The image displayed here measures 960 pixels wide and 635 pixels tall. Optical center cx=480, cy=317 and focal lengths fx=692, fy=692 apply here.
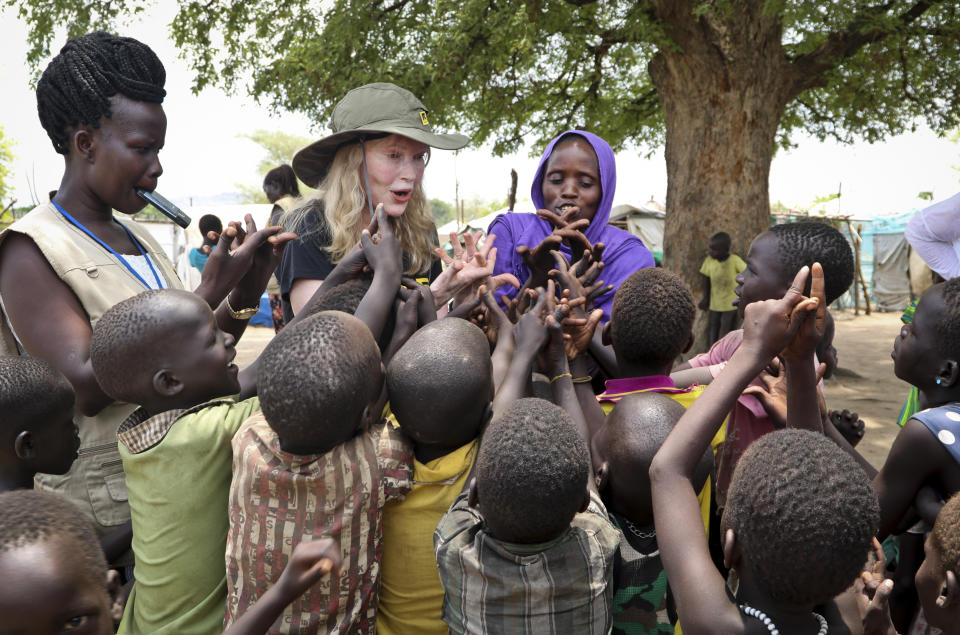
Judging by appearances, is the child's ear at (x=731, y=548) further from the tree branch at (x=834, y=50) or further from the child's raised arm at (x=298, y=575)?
the tree branch at (x=834, y=50)

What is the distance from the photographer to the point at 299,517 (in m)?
1.72

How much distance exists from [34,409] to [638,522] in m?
1.65

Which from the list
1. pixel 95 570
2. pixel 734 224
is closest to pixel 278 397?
pixel 95 570

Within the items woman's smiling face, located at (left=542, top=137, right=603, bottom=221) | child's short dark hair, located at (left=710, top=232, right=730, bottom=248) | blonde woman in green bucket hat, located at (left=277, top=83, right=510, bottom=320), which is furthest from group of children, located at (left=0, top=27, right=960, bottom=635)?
child's short dark hair, located at (left=710, top=232, right=730, bottom=248)

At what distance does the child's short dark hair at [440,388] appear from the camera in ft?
5.96

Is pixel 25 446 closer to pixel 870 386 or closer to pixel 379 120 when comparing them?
pixel 379 120

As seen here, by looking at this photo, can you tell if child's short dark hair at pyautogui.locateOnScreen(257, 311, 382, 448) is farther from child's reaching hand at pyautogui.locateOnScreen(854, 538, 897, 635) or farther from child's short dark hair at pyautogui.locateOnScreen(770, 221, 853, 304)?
child's short dark hair at pyautogui.locateOnScreen(770, 221, 853, 304)

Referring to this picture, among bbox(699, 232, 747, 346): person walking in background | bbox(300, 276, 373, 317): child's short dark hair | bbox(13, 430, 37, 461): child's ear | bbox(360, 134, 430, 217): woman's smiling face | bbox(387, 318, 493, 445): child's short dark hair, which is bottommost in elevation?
bbox(699, 232, 747, 346): person walking in background

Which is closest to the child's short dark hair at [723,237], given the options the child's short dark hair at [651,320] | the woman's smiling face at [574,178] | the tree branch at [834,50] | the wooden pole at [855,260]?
the tree branch at [834,50]

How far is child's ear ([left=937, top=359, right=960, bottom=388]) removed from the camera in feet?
6.29

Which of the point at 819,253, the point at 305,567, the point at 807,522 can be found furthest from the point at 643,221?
the point at 305,567

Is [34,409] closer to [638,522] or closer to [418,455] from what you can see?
[418,455]

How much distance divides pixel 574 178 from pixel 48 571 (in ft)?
7.64

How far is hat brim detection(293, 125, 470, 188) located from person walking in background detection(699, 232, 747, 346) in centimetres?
545
